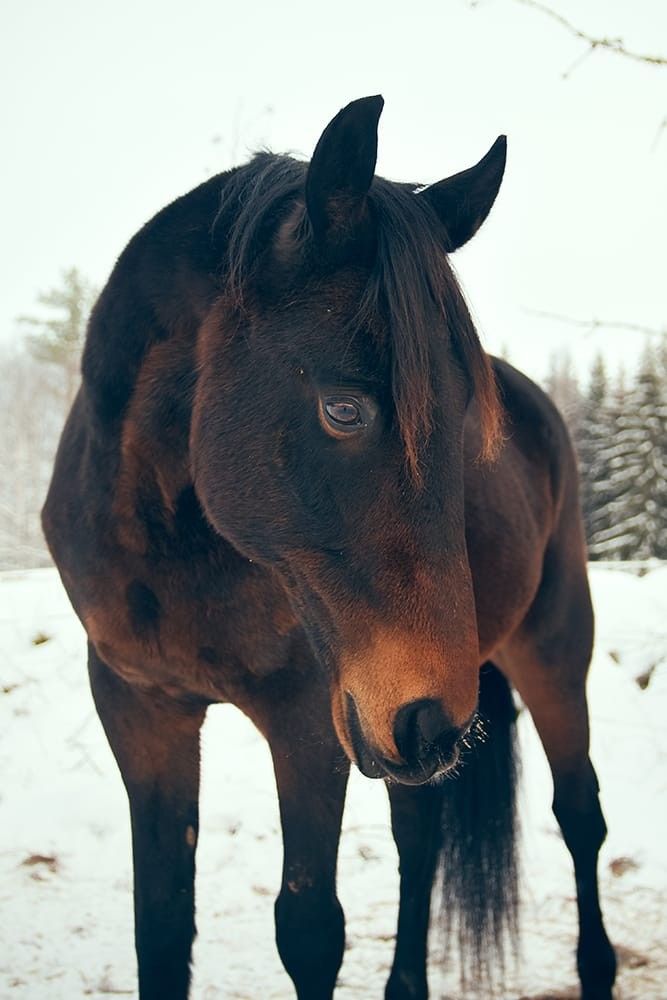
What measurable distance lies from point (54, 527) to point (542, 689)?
2109 millimetres

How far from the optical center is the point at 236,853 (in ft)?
13.8

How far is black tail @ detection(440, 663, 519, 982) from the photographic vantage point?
124 inches

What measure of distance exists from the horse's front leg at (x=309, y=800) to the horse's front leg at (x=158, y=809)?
A: 352 millimetres

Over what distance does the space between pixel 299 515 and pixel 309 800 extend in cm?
92

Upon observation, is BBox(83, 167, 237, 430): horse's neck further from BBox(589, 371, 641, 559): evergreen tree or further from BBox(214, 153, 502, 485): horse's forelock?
BBox(589, 371, 641, 559): evergreen tree

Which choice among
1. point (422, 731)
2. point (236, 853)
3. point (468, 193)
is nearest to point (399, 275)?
point (468, 193)

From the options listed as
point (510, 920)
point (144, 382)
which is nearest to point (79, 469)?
point (144, 382)

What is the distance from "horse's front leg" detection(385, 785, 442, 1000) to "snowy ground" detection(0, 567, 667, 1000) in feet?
0.68

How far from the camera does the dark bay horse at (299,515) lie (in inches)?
60.0

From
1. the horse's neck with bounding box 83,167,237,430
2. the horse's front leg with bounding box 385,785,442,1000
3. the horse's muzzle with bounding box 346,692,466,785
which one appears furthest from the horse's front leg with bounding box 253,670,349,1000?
the horse's neck with bounding box 83,167,237,430

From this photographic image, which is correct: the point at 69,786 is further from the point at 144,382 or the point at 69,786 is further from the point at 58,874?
the point at 144,382

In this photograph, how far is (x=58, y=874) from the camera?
155 inches

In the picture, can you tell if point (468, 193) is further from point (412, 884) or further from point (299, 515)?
point (412, 884)

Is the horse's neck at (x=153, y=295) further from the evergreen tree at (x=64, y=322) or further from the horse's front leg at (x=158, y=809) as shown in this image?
the evergreen tree at (x=64, y=322)
